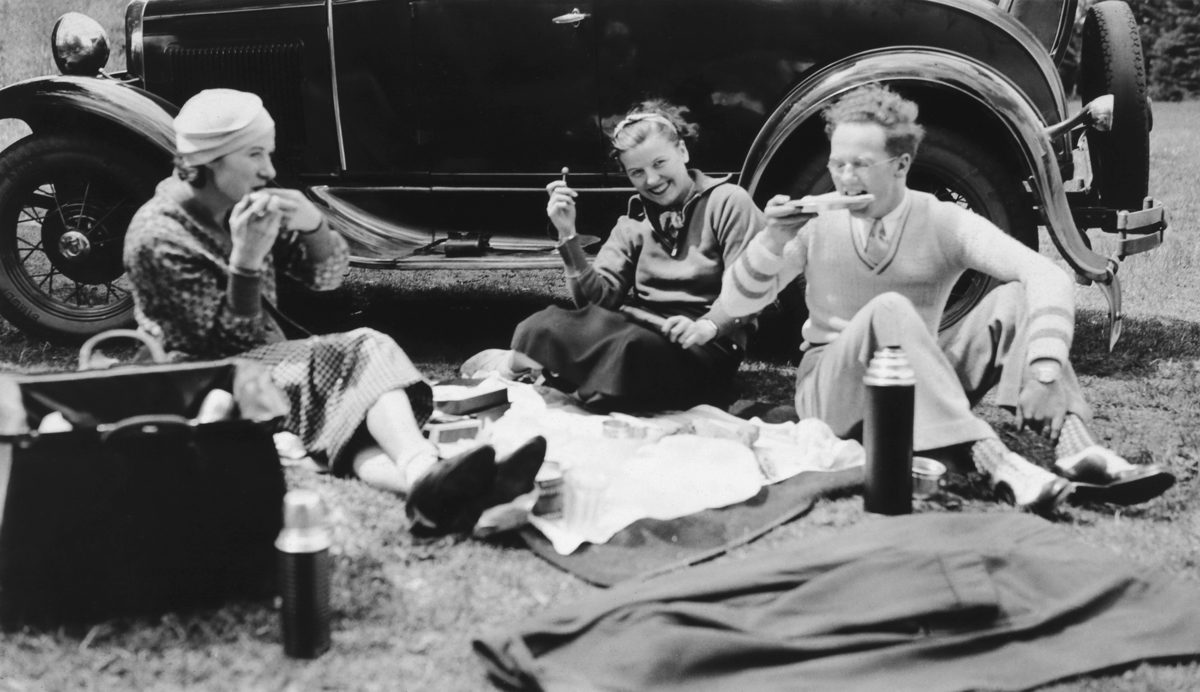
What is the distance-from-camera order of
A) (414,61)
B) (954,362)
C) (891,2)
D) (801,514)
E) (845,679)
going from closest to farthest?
(845,679)
(801,514)
(954,362)
(891,2)
(414,61)

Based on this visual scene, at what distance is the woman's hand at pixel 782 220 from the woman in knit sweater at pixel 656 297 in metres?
0.40

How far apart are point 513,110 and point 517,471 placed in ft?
8.35

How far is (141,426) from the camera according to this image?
2.29 metres

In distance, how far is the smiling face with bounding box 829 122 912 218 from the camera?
3.37 m

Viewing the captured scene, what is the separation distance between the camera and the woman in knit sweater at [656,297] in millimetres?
3830

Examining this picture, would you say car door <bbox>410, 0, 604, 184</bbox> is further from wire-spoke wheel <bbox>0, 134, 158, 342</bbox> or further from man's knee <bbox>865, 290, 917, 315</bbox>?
man's knee <bbox>865, 290, 917, 315</bbox>

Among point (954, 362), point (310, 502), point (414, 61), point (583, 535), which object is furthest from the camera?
point (414, 61)

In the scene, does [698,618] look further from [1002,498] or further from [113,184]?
[113,184]

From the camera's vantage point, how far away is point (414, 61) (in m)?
5.05

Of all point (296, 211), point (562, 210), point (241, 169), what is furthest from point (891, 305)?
point (241, 169)

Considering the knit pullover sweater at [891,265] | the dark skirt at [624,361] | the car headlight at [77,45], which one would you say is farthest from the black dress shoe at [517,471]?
the car headlight at [77,45]

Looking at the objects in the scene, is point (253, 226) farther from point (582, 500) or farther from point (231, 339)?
point (582, 500)

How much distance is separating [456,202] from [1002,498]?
2901 millimetres

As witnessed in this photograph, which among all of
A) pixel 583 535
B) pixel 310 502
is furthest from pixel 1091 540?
pixel 310 502
